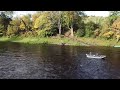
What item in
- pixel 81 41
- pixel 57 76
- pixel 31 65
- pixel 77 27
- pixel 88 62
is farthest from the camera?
pixel 77 27

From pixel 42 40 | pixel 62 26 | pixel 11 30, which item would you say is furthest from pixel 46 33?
pixel 11 30

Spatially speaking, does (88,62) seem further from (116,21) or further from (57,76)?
(116,21)

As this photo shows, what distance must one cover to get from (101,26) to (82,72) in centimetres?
1714

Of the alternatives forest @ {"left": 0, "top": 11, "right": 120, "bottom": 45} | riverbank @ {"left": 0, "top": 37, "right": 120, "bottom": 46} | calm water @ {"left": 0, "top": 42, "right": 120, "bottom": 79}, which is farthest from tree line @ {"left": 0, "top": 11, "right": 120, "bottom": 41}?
calm water @ {"left": 0, "top": 42, "right": 120, "bottom": 79}

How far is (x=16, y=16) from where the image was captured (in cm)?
3281

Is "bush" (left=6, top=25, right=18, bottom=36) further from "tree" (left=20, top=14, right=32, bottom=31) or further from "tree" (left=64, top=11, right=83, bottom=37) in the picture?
"tree" (left=64, top=11, right=83, bottom=37)

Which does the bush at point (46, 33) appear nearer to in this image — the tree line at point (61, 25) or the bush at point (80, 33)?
the tree line at point (61, 25)

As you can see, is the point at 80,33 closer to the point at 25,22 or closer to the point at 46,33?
the point at 46,33

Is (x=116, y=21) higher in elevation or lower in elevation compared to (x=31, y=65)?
higher

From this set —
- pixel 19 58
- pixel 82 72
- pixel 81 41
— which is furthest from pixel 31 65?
pixel 81 41

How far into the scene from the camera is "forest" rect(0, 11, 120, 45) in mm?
29392

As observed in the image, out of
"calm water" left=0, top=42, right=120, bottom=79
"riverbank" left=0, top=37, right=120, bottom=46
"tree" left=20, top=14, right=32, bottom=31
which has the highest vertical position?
"tree" left=20, top=14, right=32, bottom=31

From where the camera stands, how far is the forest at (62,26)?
96.4ft

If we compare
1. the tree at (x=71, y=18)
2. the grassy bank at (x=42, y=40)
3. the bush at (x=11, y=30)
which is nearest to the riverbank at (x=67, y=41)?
the grassy bank at (x=42, y=40)
